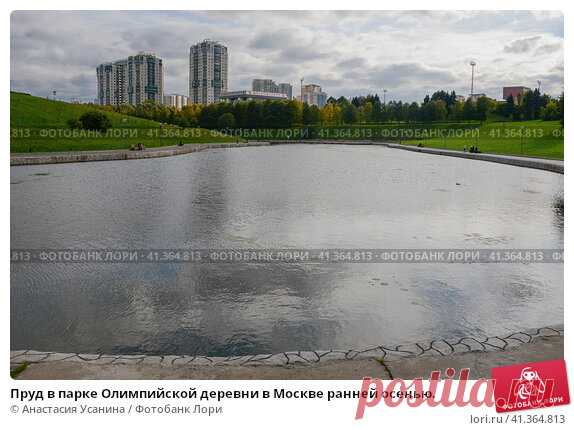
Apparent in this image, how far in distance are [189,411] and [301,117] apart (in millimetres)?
77128

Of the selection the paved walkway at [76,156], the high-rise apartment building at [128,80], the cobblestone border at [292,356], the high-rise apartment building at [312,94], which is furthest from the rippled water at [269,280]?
the high-rise apartment building at [312,94]

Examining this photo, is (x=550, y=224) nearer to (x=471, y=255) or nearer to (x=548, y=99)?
(x=471, y=255)

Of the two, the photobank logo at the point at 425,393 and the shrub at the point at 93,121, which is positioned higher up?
the shrub at the point at 93,121

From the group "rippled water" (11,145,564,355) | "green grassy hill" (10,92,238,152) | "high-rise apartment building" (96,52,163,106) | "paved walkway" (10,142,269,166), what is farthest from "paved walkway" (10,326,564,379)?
"green grassy hill" (10,92,238,152)

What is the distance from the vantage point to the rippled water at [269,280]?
5.29m

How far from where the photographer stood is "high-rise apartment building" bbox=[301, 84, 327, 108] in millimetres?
79406

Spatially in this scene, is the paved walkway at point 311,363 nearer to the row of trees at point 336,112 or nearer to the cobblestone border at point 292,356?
the cobblestone border at point 292,356

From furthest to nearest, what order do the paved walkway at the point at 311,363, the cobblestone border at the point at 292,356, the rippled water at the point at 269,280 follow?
the rippled water at the point at 269,280 < the cobblestone border at the point at 292,356 < the paved walkway at the point at 311,363

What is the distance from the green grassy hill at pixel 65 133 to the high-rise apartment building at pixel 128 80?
530cm

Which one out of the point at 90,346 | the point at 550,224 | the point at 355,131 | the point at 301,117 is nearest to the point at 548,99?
the point at 355,131

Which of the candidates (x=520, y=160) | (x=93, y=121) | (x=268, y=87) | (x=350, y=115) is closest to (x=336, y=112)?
(x=350, y=115)

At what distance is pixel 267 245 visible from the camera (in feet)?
29.4

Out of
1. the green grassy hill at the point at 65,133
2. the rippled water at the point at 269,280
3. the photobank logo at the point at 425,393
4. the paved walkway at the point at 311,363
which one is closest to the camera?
the photobank logo at the point at 425,393

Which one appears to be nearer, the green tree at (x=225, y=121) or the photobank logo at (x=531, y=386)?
the photobank logo at (x=531, y=386)
